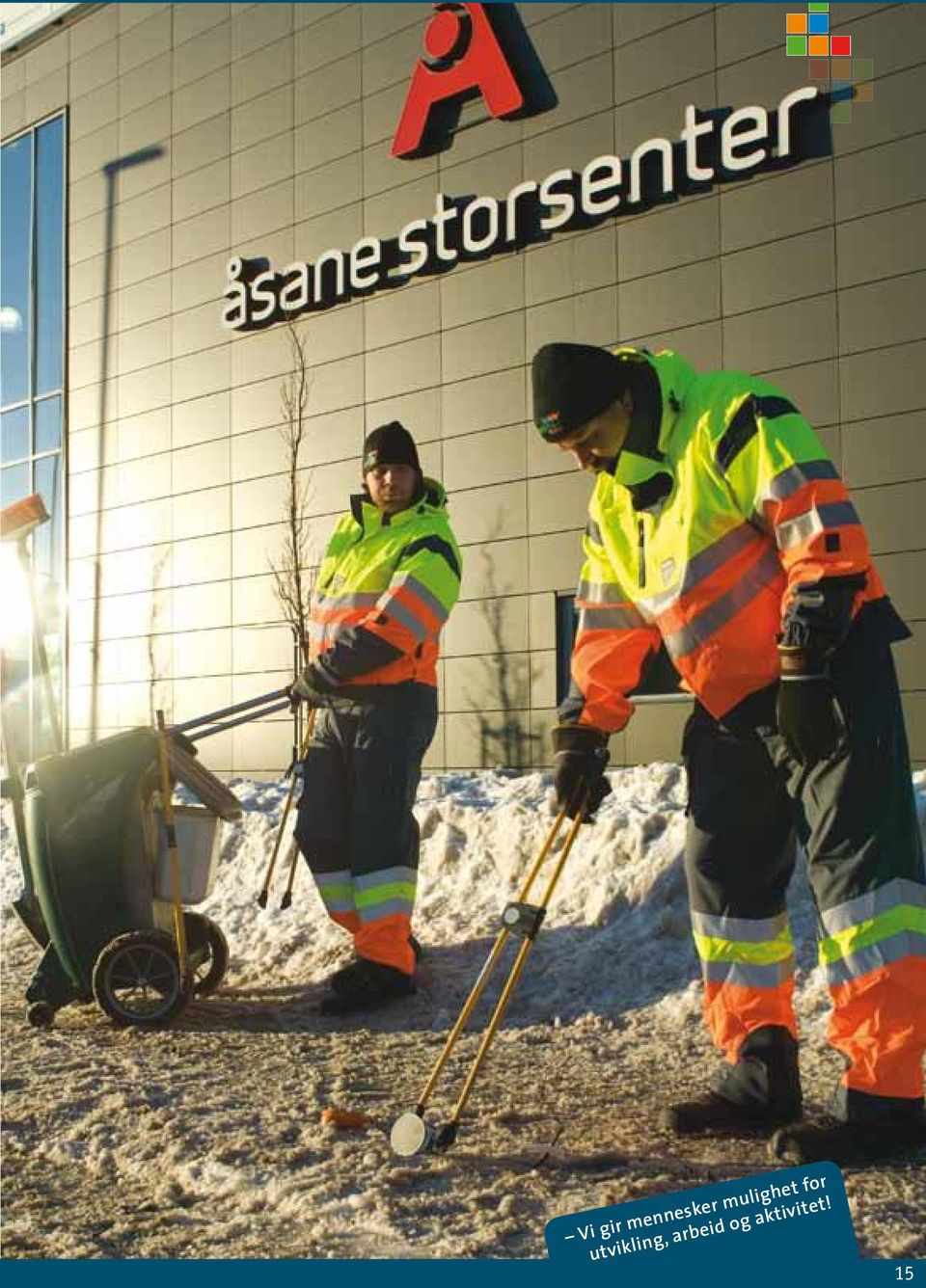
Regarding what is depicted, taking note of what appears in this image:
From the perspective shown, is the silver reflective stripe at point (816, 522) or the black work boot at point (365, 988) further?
the black work boot at point (365, 988)

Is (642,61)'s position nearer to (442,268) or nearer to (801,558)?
(442,268)

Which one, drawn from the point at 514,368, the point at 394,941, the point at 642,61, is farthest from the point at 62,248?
the point at 394,941

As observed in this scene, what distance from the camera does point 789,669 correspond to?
3051mm

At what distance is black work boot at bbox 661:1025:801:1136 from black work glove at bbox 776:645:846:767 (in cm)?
83

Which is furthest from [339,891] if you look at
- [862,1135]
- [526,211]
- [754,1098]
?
[526,211]

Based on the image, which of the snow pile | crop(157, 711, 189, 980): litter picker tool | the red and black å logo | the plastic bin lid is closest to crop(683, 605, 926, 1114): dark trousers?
the snow pile

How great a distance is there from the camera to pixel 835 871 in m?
3.18

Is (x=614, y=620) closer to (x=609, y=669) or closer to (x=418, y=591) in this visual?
(x=609, y=669)

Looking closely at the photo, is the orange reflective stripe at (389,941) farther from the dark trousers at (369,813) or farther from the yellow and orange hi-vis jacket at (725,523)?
the yellow and orange hi-vis jacket at (725,523)

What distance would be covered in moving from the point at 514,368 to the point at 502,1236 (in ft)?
34.3

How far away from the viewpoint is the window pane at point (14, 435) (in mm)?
17891

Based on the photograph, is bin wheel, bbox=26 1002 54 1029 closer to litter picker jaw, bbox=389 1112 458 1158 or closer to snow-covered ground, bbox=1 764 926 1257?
snow-covered ground, bbox=1 764 926 1257

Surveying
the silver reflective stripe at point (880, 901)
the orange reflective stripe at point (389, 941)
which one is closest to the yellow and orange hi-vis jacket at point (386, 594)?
the orange reflective stripe at point (389, 941)

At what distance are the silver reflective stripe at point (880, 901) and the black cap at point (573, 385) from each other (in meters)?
1.38
